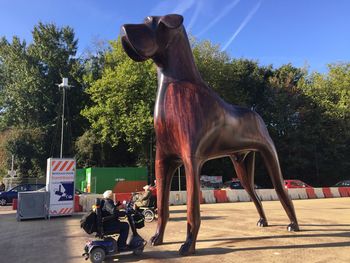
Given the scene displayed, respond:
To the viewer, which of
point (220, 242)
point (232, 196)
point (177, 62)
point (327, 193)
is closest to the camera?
point (177, 62)

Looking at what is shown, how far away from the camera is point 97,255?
26.2 ft

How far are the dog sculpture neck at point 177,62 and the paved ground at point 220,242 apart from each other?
3.78 m

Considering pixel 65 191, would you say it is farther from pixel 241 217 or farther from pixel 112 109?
pixel 112 109

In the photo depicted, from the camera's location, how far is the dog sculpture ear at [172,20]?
349 inches

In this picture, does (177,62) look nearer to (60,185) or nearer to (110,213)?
(110,213)

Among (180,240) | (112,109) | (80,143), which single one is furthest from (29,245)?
(80,143)

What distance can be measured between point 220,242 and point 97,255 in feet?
10.4

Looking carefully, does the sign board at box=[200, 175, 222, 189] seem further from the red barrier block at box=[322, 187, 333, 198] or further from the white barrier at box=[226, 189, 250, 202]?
the white barrier at box=[226, 189, 250, 202]

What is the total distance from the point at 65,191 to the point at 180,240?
7.89 m

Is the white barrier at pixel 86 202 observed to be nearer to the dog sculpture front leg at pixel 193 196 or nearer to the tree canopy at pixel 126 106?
the dog sculpture front leg at pixel 193 196

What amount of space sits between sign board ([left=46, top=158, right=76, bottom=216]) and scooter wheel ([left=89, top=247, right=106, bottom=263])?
29.3 ft

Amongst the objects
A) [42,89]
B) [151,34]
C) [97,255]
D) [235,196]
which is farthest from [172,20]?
[42,89]

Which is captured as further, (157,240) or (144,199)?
(144,199)

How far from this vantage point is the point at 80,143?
4103 centimetres
